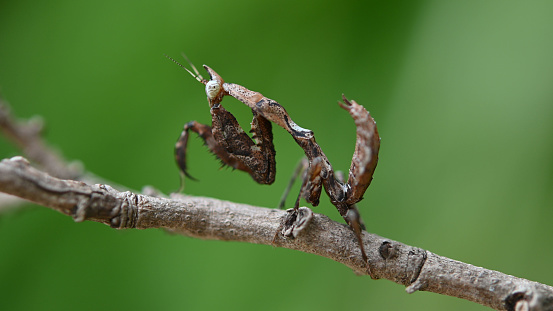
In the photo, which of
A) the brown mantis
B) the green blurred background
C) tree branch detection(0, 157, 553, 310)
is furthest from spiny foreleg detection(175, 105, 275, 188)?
the green blurred background

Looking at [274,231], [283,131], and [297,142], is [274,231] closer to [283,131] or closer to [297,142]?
[297,142]

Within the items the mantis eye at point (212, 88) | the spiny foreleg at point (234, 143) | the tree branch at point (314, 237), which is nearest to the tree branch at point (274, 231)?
the tree branch at point (314, 237)

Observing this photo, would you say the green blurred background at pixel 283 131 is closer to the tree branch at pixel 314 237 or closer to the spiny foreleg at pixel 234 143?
the spiny foreleg at pixel 234 143

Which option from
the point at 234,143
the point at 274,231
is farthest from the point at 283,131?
the point at 274,231

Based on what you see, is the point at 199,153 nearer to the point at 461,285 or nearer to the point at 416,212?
the point at 416,212

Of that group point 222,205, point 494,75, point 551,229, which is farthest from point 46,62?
point 551,229

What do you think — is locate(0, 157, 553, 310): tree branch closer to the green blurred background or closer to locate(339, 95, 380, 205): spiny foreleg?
locate(339, 95, 380, 205): spiny foreleg
